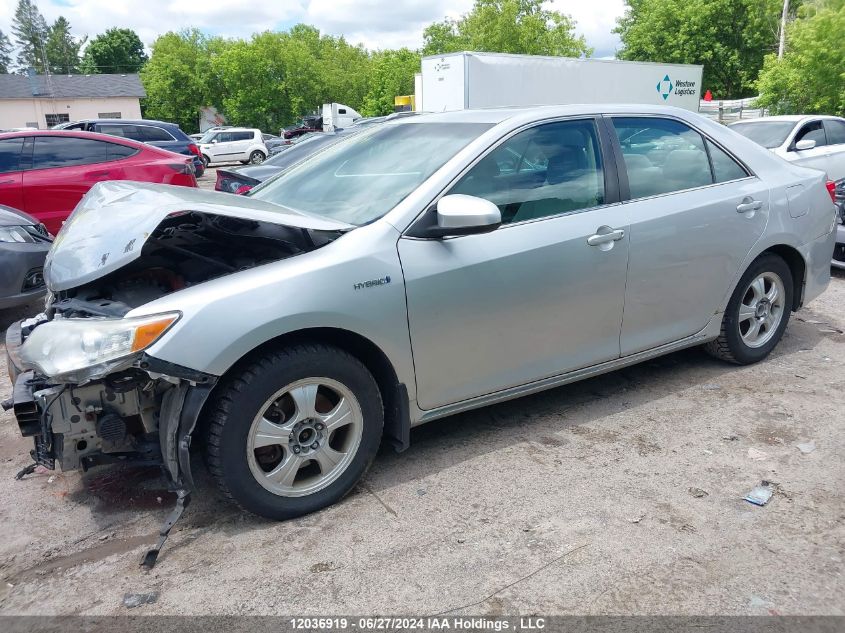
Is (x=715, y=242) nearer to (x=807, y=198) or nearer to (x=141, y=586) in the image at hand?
(x=807, y=198)

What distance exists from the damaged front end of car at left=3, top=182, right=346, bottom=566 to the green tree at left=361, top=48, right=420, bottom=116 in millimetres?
50078

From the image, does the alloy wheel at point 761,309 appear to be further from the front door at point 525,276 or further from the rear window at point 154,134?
the rear window at point 154,134

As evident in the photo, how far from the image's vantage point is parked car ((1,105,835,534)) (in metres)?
2.77

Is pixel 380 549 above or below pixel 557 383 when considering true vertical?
below

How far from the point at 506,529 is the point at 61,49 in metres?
118

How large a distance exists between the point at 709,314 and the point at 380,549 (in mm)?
2655

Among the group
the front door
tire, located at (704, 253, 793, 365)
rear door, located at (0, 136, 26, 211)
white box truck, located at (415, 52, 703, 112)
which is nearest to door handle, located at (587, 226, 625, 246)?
the front door

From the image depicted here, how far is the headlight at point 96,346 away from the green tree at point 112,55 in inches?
3882

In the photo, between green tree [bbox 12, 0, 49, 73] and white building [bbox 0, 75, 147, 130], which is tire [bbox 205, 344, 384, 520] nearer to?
white building [bbox 0, 75, 147, 130]

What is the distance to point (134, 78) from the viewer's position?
58.2 metres

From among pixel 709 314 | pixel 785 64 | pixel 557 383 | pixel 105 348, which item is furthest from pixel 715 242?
pixel 785 64

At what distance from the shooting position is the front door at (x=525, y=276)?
3.25 metres

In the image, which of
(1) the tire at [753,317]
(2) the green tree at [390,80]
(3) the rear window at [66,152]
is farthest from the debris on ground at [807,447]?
(2) the green tree at [390,80]

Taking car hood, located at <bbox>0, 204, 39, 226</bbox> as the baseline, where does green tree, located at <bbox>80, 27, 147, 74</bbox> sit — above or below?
above
